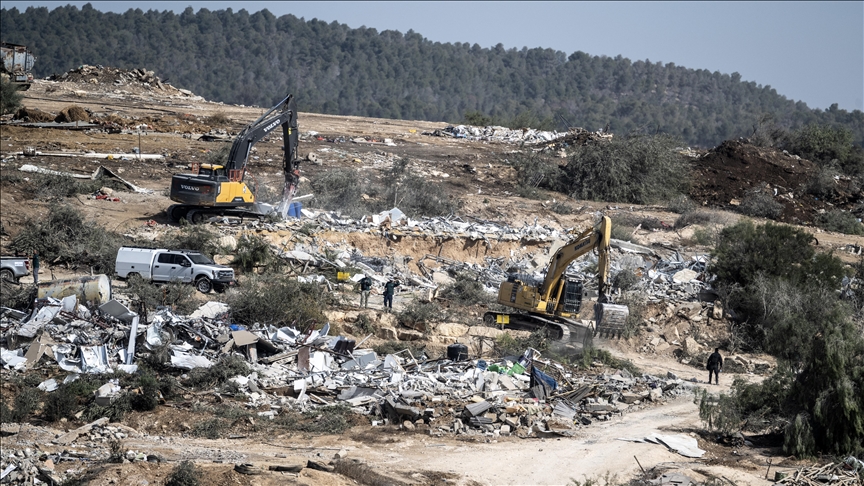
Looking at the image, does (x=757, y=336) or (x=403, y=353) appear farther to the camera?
(x=757, y=336)

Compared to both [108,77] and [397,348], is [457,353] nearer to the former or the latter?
[397,348]

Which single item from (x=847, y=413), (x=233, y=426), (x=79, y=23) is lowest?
(x=233, y=426)

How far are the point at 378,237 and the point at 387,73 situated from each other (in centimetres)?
10919

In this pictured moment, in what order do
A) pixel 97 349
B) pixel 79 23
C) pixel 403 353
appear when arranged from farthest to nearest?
pixel 79 23
pixel 403 353
pixel 97 349

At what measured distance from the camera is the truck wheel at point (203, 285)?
74.1ft

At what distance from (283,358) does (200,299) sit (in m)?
3.89

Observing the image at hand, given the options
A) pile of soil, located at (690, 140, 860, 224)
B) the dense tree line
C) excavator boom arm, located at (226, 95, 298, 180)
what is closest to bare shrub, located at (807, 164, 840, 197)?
pile of soil, located at (690, 140, 860, 224)

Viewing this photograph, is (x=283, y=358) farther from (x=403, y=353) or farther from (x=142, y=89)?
(x=142, y=89)

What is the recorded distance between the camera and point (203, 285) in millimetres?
22625

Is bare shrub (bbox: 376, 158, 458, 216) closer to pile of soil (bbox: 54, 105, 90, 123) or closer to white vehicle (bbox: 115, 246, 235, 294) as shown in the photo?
white vehicle (bbox: 115, 246, 235, 294)

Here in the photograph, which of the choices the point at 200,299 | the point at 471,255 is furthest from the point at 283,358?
the point at 471,255

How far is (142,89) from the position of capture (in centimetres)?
5456

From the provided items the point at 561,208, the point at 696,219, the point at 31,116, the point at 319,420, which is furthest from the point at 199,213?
the point at 696,219

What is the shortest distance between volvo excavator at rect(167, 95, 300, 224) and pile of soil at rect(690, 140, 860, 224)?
19.7m
